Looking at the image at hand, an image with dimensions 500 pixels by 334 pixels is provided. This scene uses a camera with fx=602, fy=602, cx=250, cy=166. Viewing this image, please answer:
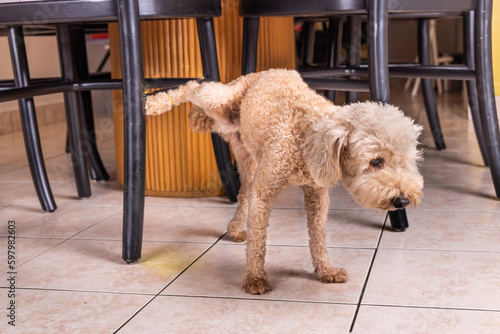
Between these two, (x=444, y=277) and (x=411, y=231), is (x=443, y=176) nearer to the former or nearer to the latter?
(x=411, y=231)

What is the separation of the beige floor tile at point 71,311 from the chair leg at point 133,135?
7.7 inches

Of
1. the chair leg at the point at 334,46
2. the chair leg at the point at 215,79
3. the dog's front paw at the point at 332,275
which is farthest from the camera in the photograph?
the chair leg at the point at 334,46

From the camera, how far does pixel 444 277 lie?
1261mm

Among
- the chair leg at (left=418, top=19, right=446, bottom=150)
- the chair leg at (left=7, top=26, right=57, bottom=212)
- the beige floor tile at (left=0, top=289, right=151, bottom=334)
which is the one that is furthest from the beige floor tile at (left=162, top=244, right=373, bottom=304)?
the chair leg at (left=418, top=19, right=446, bottom=150)

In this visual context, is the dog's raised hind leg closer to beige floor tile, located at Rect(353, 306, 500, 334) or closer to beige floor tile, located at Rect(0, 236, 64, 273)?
beige floor tile, located at Rect(353, 306, 500, 334)

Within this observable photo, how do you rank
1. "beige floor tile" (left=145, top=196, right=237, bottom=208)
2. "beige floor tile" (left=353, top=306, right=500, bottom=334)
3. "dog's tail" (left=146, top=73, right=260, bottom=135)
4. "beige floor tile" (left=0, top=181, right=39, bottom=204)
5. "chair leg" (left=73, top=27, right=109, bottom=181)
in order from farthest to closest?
"chair leg" (left=73, top=27, right=109, bottom=181) < "beige floor tile" (left=0, top=181, right=39, bottom=204) < "beige floor tile" (left=145, top=196, right=237, bottom=208) < "dog's tail" (left=146, top=73, right=260, bottom=135) < "beige floor tile" (left=353, top=306, right=500, bottom=334)

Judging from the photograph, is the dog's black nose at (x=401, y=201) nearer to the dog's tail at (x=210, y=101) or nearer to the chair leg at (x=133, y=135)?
the dog's tail at (x=210, y=101)

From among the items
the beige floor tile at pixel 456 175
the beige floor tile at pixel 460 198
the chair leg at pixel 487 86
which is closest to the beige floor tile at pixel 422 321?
the beige floor tile at pixel 460 198

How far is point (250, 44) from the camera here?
181cm

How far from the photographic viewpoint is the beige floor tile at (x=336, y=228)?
152 cm

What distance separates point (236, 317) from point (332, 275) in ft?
0.84

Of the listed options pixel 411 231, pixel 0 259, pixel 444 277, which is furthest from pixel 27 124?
pixel 444 277

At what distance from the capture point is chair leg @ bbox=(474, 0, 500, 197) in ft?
5.74

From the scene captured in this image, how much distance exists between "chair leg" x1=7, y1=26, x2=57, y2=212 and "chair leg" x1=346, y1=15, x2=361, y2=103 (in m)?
1.17
